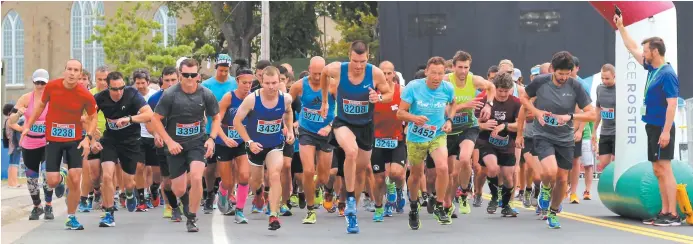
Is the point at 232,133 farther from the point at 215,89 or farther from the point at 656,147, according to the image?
the point at 656,147

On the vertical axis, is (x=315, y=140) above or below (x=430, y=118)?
below

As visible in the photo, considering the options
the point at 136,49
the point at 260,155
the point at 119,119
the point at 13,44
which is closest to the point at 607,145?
the point at 260,155

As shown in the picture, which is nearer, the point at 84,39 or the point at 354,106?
the point at 354,106

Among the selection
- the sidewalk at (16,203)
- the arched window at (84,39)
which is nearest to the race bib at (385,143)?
the sidewalk at (16,203)

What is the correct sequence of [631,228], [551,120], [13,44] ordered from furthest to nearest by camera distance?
[13,44], [551,120], [631,228]

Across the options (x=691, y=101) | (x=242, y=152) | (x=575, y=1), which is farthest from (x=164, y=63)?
(x=242, y=152)

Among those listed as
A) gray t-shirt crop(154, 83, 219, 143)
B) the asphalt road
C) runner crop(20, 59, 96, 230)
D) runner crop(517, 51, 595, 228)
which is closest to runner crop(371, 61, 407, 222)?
the asphalt road

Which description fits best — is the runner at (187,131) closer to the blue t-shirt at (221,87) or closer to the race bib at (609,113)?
the blue t-shirt at (221,87)

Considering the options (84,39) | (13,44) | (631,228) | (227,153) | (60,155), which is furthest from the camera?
(13,44)

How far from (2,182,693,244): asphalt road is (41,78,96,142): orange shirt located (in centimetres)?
102

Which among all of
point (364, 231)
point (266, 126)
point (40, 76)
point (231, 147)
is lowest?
point (364, 231)

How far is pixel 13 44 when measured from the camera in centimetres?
7981

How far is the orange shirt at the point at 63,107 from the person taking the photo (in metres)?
14.0

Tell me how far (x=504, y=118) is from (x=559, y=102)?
7.25 ft
